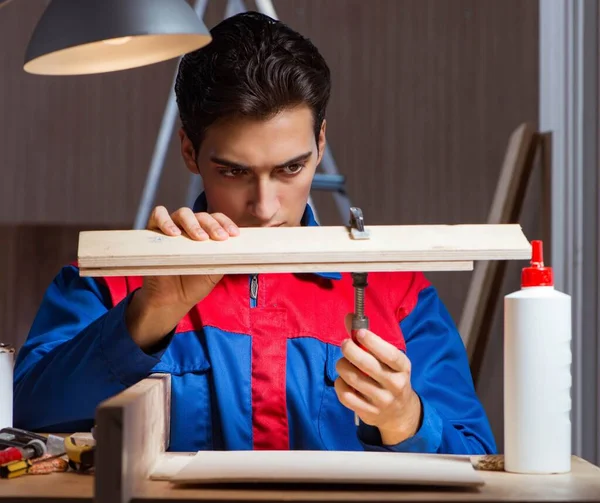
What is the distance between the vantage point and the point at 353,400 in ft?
3.30

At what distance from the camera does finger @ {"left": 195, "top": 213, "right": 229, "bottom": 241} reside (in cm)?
99

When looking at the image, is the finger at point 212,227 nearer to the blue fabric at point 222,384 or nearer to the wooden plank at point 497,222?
the blue fabric at point 222,384

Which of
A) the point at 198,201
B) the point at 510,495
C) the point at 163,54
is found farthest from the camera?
the point at 198,201

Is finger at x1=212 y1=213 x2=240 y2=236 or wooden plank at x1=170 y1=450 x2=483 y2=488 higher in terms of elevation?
finger at x1=212 y1=213 x2=240 y2=236

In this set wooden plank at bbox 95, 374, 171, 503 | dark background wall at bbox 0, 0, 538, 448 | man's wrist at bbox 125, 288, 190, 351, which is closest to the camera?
wooden plank at bbox 95, 374, 171, 503

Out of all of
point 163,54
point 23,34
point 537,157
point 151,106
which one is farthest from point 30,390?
point 23,34

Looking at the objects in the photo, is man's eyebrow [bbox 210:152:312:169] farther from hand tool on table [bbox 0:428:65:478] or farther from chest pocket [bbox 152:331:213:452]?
hand tool on table [bbox 0:428:65:478]

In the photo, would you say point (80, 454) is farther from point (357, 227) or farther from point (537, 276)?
point (537, 276)

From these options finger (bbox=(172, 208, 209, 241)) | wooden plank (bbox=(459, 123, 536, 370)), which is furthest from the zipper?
wooden plank (bbox=(459, 123, 536, 370))

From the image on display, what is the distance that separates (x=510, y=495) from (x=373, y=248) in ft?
0.98

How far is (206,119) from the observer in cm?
138

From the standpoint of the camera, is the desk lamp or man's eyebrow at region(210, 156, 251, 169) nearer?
the desk lamp

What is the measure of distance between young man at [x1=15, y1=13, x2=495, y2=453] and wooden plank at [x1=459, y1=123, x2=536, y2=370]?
992mm

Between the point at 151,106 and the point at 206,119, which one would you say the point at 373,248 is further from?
the point at 151,106
